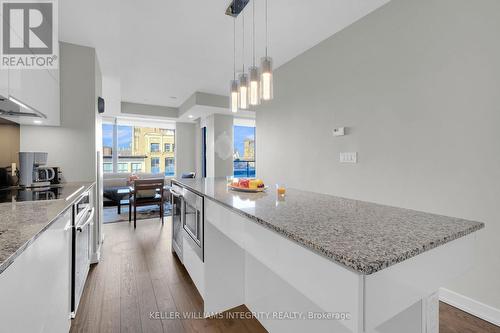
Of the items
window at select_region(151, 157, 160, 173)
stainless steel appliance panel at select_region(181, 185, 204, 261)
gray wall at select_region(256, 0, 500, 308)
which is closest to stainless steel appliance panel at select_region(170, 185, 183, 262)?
stainless steel appliance panel at select_region(181, 185, 204, 261)

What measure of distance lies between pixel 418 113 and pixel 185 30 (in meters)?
2.62

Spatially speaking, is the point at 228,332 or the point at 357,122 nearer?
the point at 228,332

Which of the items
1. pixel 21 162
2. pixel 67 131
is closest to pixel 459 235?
pixel 21 162

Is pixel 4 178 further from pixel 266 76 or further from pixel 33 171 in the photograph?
pixel 266 76

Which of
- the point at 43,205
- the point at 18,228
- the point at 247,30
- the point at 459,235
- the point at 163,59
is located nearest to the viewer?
the point at 459,235

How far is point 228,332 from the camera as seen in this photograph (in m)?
1.56

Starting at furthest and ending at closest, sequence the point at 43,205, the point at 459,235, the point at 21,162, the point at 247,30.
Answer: the point at 247,30
the point at 21,162
the point at 43,205
the point at 459,235

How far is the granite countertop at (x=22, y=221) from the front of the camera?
0.74m

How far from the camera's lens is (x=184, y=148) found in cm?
725

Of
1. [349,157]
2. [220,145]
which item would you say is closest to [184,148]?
[220,145]

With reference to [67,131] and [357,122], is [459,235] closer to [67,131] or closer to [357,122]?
[357,122]

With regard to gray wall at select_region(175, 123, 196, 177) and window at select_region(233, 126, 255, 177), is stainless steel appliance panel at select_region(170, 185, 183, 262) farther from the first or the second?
window at select_region(233, 126, 255, 177)

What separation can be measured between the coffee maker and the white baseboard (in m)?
3.79

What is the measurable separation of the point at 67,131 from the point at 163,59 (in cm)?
167
